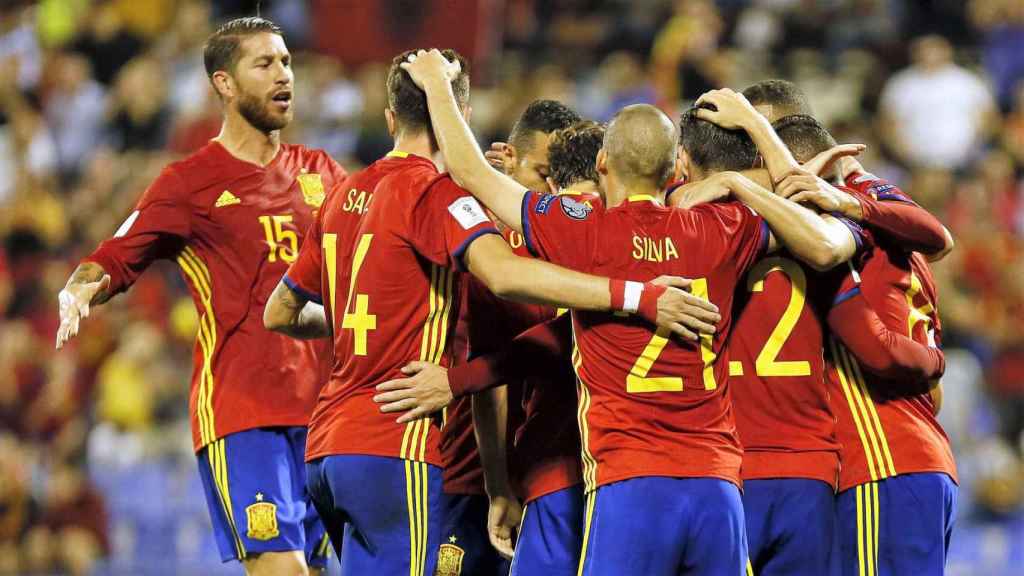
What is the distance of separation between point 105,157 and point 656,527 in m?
11.2

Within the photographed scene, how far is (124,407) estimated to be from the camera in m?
13.0

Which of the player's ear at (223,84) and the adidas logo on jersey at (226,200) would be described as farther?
the player's ear at (223,84)

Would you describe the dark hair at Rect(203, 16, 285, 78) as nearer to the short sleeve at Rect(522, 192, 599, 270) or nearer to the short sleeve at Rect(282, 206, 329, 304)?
the short sleeve at Rect(282, 206, 329, 304)

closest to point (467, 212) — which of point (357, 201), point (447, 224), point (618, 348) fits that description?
point (447, 224)

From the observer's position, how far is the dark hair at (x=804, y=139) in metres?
6.30

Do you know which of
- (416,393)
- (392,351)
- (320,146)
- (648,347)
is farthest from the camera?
(320,146)

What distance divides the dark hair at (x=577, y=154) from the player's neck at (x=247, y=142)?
5.27 ft

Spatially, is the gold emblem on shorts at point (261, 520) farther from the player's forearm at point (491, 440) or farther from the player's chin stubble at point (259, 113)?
the player's chin stubble at point (259, 113)

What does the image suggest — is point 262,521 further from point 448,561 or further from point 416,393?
point 416,393

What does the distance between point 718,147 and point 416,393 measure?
5.19 ft

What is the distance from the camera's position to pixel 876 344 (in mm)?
5773

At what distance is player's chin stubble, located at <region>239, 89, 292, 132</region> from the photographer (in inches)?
283

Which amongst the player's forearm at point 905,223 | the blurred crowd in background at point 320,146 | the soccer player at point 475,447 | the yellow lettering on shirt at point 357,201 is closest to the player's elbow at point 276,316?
the yellow lettering on shirt at point 357,201

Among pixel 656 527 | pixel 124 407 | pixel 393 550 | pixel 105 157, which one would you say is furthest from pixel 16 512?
pixel 656 527
